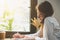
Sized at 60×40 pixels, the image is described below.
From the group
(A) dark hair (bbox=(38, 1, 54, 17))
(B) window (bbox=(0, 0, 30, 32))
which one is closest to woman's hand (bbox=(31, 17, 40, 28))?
(B) window (bbox=(0, 0, 30, 32))

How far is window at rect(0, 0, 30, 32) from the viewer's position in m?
2.37

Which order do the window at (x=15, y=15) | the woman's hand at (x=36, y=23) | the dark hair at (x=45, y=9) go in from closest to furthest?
the dark hair at (x=45, y=9)
the woman's hand at (x=36, y=23)
the window at (x=15, y=15)

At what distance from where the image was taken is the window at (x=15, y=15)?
2369 millimetres

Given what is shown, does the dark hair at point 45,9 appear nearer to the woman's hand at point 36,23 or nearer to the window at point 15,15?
the woman's hand at point 36,23

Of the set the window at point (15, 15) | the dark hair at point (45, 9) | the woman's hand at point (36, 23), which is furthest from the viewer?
the window at point (15, 15)

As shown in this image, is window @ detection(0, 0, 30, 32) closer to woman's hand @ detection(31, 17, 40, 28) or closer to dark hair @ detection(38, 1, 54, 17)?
woman's hand @ detection(31, 17, 40, 28)

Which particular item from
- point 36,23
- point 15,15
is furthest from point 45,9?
point 15,15

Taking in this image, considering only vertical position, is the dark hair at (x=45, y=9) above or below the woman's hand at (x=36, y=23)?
above

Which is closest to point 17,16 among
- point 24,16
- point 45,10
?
point 24,16

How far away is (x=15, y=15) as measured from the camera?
239 cm

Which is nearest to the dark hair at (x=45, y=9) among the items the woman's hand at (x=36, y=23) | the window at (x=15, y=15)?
the woman's hand at (x=36, y=23)

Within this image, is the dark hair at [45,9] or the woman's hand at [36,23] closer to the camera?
the dark hair at [45,9]

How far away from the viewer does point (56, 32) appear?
161 cm

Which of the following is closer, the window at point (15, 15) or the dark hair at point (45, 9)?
the dark hair at point (45, 9)
